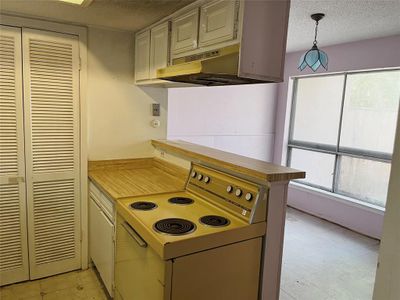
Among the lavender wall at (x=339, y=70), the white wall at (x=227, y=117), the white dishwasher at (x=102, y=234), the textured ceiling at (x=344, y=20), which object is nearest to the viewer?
the white dishwasher at (x=102, y=234)

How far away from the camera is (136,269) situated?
5.69 feet

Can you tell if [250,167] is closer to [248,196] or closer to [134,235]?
[248,196]

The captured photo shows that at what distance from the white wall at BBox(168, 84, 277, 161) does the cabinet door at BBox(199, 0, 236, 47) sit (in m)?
2.11

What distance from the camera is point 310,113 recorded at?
4699 millimetres

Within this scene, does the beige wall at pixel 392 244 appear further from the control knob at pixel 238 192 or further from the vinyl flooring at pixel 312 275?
the vinyl flooring at pixel 312 275

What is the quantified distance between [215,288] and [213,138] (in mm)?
3006

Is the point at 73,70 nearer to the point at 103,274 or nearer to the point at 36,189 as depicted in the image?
the point at 36,189

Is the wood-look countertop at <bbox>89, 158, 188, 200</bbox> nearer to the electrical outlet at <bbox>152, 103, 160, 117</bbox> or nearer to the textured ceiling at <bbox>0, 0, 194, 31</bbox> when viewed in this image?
the electrical outlet at <bbox>152, 103, 160, 117</bbox>

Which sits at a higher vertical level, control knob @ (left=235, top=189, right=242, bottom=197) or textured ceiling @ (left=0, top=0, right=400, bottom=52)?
textured ceiling @ (left=0, top=0, right=400, bottom=52)

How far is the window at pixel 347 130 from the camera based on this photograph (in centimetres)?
375

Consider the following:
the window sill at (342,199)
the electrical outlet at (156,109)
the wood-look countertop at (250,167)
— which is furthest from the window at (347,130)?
the electrical outlet at (156,109)

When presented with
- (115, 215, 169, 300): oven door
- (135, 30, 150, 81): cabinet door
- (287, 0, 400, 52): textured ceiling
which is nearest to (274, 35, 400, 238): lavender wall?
(287, 0, 400, 52): textured ceiling

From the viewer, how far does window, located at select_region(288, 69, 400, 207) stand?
3746mm

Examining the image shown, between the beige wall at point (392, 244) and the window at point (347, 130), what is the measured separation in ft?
9.64
